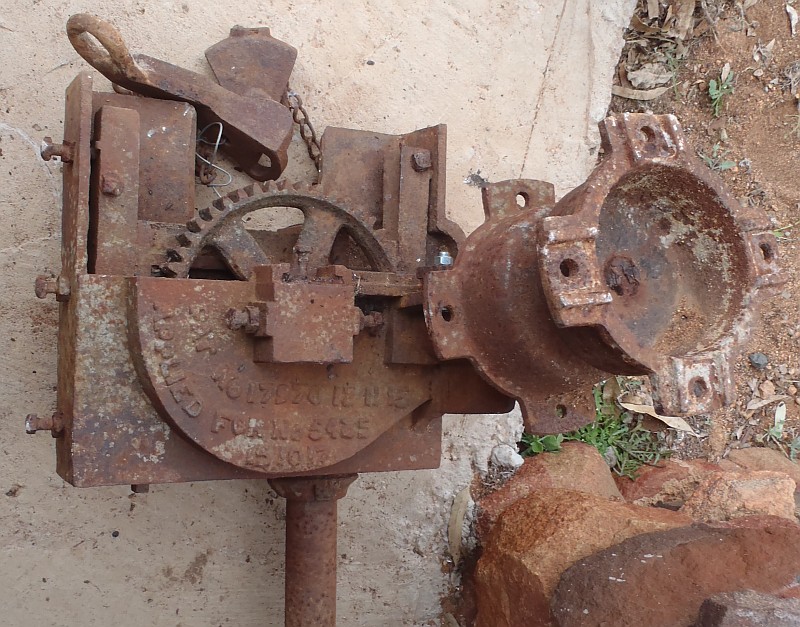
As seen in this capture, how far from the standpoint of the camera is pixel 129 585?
70.7 inches

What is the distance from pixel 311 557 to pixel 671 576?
2.54 feet

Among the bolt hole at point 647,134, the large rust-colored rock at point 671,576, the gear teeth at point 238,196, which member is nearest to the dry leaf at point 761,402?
the large rust-colored rock at point 671,576

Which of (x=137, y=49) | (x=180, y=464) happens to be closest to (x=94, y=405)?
(x=180, y=464)

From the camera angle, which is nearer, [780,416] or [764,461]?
[764,461]

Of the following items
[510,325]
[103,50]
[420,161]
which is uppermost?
[103,50]

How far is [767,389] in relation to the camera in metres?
2.69

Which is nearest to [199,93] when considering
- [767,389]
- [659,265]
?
[659,265]

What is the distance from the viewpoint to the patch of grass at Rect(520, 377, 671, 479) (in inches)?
95.9

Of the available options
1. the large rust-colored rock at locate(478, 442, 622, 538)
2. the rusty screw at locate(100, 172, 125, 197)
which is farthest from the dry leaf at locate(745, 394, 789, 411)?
the rusty screw at locate(100, 172, 125, 197)

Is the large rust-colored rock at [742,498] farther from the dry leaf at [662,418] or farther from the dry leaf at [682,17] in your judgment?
the dry leaf at [682,17]

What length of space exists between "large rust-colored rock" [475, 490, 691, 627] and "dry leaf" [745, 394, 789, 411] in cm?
90

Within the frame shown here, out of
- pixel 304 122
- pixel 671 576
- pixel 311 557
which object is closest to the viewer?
pixel 671 576

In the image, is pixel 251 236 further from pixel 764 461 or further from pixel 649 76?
pixel 764 461

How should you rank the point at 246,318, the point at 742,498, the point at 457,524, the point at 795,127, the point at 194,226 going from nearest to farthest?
the point at 246,318, the point at 194,226, the point at 742,498, the point at 457,524, the point at 795,127
